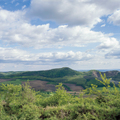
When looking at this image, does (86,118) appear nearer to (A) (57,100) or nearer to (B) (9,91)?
(A) (57,100)

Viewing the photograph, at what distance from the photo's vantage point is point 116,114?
426 inches

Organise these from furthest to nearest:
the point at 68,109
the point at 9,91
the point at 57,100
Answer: the point at 9,91
the point at 57,100
the point at 68,109

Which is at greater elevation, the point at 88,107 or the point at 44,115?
the point at 88,107

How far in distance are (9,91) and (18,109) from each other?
7.21 meters

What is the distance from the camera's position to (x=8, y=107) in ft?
53.3

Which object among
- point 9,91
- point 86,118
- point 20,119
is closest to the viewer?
point 86,118

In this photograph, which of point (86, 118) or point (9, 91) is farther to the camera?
point (9, 91)

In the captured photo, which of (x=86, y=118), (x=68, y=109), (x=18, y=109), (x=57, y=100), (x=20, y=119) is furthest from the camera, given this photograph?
(x=57, y=100)

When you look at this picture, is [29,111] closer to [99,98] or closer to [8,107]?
[8,107]

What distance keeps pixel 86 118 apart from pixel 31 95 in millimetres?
13429

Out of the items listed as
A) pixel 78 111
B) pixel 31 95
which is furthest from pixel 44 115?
pixel 31 95

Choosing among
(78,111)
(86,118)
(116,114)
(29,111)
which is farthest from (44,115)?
(116,114)

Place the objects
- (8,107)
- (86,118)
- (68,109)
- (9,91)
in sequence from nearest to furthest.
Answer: (86,118) < (68,109) < (8,107) < (9,91)

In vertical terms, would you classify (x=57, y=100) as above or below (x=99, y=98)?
below
